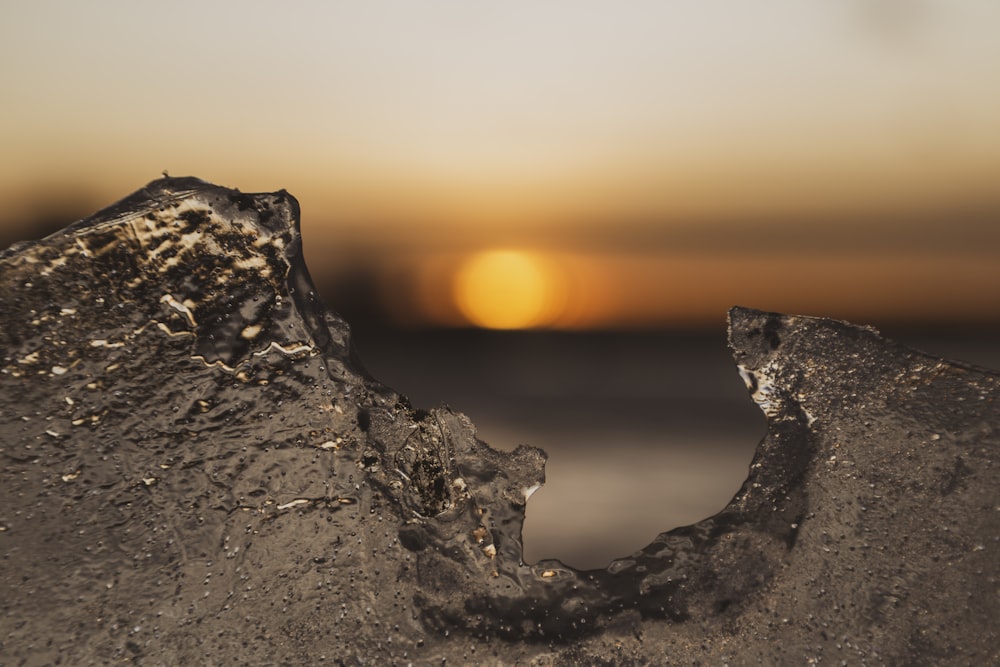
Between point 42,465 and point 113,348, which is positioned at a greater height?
point 113,348

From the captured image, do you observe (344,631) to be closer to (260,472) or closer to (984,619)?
(260,472)

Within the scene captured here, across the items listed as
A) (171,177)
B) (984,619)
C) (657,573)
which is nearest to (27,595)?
(171,177)

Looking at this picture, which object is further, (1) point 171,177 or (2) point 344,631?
(1) point 171,177

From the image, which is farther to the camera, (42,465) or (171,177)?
(171,177)

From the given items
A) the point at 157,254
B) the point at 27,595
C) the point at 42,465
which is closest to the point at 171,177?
the point at 157,254

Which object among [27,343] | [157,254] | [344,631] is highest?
[157,254]

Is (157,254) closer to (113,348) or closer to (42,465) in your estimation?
(113,348)
